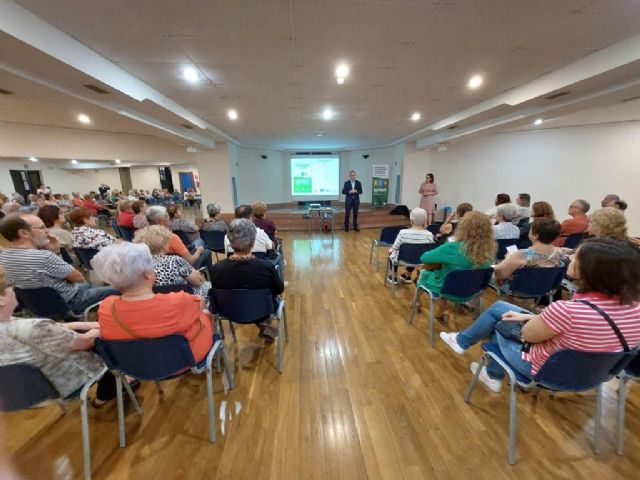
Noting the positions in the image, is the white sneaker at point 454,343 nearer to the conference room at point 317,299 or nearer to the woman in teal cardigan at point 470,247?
the conference room at point 317,299

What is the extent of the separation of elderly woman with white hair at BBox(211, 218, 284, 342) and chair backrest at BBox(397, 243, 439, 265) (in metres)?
1.79

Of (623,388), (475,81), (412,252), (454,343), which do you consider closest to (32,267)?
(454,343)

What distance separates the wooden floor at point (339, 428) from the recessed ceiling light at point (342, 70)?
10.5 ft

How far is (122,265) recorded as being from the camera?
127cm

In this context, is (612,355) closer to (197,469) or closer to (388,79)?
(197,469)

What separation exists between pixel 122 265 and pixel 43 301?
1.52 m

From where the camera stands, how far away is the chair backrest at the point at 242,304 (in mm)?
Result: 1894

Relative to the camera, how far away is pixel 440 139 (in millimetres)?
7434

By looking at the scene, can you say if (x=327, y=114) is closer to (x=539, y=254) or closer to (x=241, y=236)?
(x=241, y=236)

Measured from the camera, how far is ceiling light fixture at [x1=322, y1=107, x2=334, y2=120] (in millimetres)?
5309

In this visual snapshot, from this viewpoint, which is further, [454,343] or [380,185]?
[380,185]

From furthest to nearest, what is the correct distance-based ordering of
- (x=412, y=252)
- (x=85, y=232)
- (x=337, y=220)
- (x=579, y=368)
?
(x=337, y=220)
(x=412, y=252)
(x=85, y=232)
(x=579, y=368)

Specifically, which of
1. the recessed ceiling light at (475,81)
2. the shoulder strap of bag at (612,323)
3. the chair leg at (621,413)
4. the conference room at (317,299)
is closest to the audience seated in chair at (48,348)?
the conference room at (317,299)

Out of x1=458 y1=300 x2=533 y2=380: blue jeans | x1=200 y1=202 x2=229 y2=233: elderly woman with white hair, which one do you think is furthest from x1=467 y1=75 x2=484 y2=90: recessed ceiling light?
x1=200 y1=202 x2=229 y2=233: elderly woman with white hair
